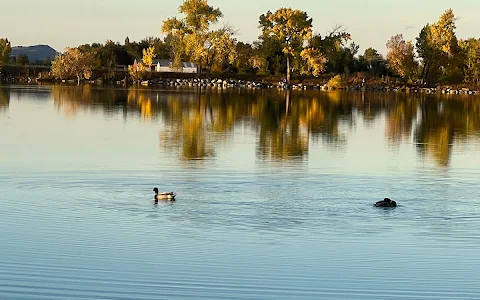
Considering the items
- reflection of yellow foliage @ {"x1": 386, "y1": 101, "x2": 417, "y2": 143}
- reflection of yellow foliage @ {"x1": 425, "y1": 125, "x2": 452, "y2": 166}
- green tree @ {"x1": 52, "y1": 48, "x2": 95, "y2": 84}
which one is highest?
green tree @ {"x1": 52, "y1": 48, "x2": 95, "y2": 84}

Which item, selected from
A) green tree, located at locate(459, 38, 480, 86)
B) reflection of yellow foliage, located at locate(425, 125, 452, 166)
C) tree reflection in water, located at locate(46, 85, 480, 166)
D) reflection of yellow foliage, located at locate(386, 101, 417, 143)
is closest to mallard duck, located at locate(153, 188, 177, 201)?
tree reflection in water, located at locate(46, 85, 480, 166)

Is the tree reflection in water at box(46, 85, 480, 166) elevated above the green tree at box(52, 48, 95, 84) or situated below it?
below

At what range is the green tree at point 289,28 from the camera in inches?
3457

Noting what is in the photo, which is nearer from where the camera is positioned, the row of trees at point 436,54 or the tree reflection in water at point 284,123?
the tree reflection in water at point 284,123

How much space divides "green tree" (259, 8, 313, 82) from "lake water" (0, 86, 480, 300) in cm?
6151

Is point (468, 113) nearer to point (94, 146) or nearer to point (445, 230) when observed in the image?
point (94, 146)

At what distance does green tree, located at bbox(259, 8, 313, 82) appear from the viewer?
87.8 meters

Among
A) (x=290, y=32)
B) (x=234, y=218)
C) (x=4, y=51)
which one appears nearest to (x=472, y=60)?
(x=290, y=32)

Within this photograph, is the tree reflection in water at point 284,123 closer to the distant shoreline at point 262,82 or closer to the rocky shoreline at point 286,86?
the rocky shoreline at point 286,86

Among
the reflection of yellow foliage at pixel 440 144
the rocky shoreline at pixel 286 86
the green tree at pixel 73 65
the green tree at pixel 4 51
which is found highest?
the green tree at pixel 4 51

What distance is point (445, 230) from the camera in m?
12.7

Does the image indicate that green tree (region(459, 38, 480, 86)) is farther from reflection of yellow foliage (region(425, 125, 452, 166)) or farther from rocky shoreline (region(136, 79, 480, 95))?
reflection of yellow foliage (region(425, 125, 452, 166))

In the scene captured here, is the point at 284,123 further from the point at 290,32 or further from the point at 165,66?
the point at 165,66

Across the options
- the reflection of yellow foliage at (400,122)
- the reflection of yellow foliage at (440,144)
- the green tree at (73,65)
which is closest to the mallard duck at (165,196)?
the reflection of yellow foliage at (440,144)
